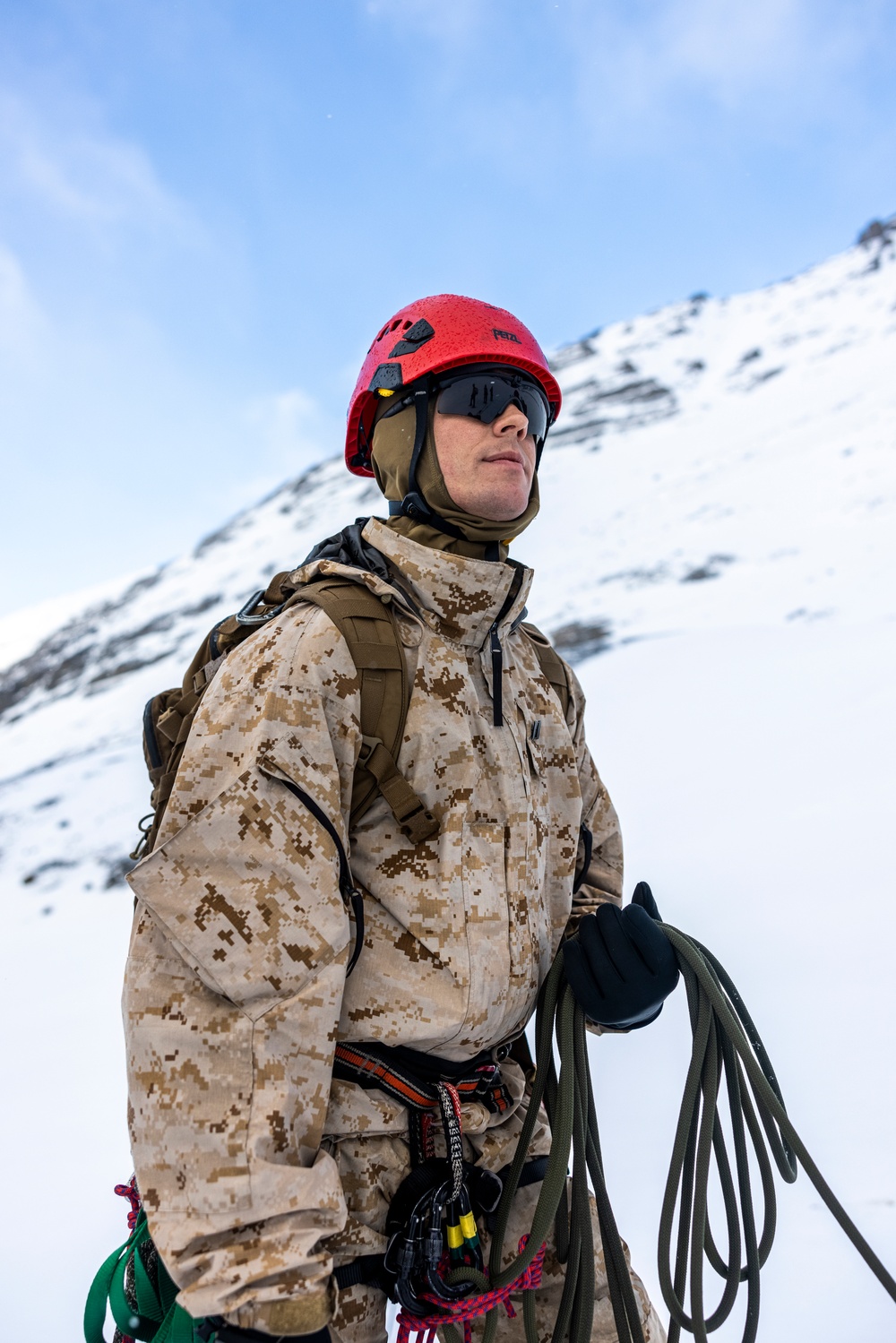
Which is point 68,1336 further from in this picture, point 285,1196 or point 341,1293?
point 285,1196

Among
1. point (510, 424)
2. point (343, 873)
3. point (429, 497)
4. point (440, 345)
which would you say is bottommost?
point (343, 873)

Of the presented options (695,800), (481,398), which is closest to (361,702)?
(481,398)

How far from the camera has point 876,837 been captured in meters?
5.21

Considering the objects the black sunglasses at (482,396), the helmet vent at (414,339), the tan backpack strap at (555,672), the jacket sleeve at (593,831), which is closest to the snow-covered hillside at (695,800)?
the jacket sleeve at (593,831)

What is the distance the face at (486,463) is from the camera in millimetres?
2049

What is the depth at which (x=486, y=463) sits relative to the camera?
6.80 feet

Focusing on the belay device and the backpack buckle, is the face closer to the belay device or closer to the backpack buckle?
the backpack buckle

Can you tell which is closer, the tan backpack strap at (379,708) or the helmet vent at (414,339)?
the tan backpack strap at (379,708)

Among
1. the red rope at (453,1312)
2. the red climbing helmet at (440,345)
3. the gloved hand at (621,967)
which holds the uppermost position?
the red climbing helmet at (440,345)

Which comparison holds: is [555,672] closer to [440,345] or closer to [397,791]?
[397,791]

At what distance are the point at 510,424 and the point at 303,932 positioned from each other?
128 cm

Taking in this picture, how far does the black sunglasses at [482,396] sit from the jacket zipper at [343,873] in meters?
1.04

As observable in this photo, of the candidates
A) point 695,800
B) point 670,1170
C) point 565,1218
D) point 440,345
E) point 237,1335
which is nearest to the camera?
point 237,1335

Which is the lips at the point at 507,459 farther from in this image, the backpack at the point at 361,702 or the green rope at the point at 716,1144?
the green rope at the point at 716,1144
